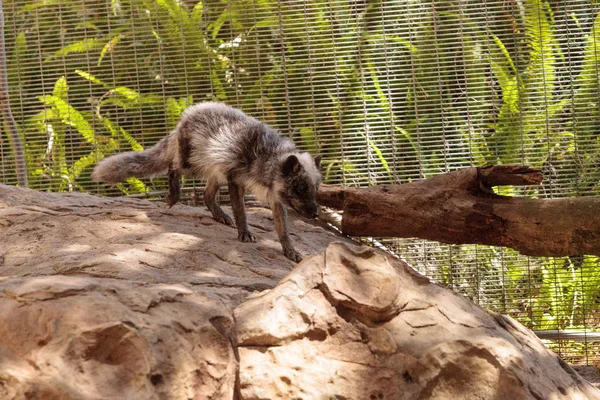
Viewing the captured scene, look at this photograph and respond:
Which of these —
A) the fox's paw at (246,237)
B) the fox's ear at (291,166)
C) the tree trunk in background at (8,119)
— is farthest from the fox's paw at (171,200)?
the tree trunk in background at (8,119)

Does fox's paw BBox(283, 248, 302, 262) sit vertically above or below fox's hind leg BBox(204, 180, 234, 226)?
below

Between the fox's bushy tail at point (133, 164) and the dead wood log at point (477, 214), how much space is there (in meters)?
1.62

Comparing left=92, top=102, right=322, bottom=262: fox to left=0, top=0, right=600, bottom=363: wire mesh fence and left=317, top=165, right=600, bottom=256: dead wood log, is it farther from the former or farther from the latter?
left=0, top=0, right=600, bottom=363: wire mesh fence

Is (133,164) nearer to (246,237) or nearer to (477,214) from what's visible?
(246,237)

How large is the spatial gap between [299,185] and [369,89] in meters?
1.40

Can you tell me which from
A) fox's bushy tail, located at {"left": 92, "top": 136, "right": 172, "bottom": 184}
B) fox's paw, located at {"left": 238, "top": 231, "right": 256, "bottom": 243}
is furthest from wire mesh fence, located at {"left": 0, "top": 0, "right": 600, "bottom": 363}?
fox's paw, located at {"left": 238, "top": 231, "right": 256, "bottom": 243}

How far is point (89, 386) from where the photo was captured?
2.50m

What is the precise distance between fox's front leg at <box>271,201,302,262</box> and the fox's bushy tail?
1.11 meters

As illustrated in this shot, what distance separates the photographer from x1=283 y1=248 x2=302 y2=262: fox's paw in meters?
5.05

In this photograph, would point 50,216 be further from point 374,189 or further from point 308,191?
point 374,189

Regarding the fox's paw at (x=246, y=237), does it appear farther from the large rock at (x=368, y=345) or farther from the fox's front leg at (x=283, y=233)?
the large rock at (x=368, y=345)

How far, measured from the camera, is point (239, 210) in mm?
5441

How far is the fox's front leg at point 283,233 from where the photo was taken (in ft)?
16.7

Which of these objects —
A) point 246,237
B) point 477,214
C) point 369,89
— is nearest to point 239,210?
point 246,237
